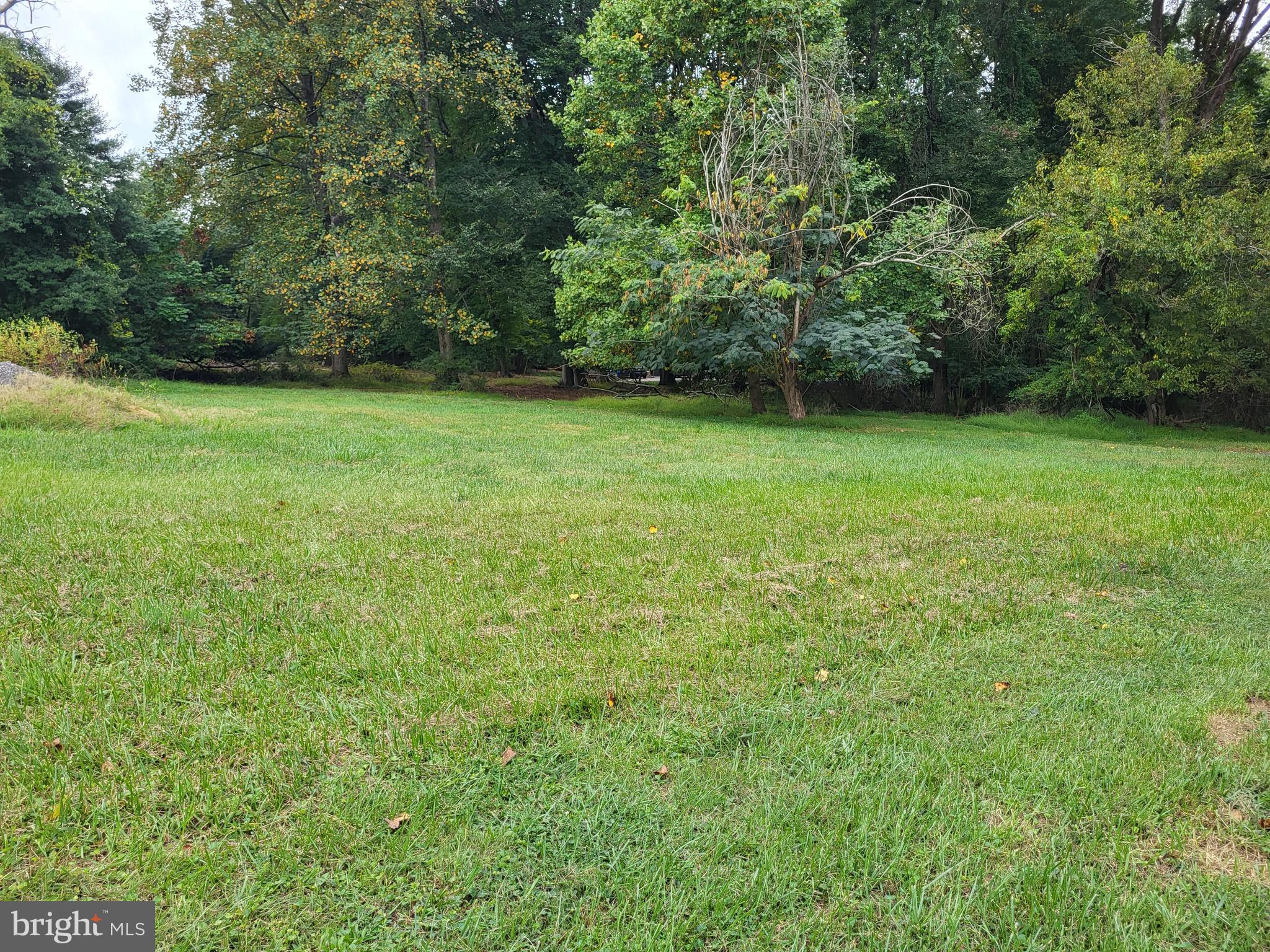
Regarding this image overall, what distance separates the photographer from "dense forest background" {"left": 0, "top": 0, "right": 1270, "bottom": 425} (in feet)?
45.5

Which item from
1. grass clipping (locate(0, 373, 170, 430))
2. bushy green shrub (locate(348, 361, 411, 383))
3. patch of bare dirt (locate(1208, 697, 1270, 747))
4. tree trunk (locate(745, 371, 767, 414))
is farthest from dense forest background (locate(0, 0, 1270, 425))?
patch of bare dirt (locate(1208, 697, 1270, 747))

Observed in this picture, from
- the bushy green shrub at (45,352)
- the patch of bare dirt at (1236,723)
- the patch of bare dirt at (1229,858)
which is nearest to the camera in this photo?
the patch of bare dirt at (1229,858)

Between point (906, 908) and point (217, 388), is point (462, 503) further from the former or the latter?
point (217, 388)

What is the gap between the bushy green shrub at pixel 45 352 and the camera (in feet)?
40.3

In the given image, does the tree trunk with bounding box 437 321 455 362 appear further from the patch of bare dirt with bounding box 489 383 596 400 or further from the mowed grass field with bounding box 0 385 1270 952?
the mowed grass field with bounding box 0 385 1270 952

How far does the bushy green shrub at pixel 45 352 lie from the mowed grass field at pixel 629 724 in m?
9.14

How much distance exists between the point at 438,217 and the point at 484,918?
920 inches

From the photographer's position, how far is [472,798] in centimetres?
211

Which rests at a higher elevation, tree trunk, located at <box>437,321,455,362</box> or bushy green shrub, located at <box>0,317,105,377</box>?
tree trunk, located at <box>437,321,455,362</box>

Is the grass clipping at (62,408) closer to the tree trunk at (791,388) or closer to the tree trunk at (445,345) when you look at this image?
the tree trunk at (791,388)

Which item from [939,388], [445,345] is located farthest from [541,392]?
[939,388]
